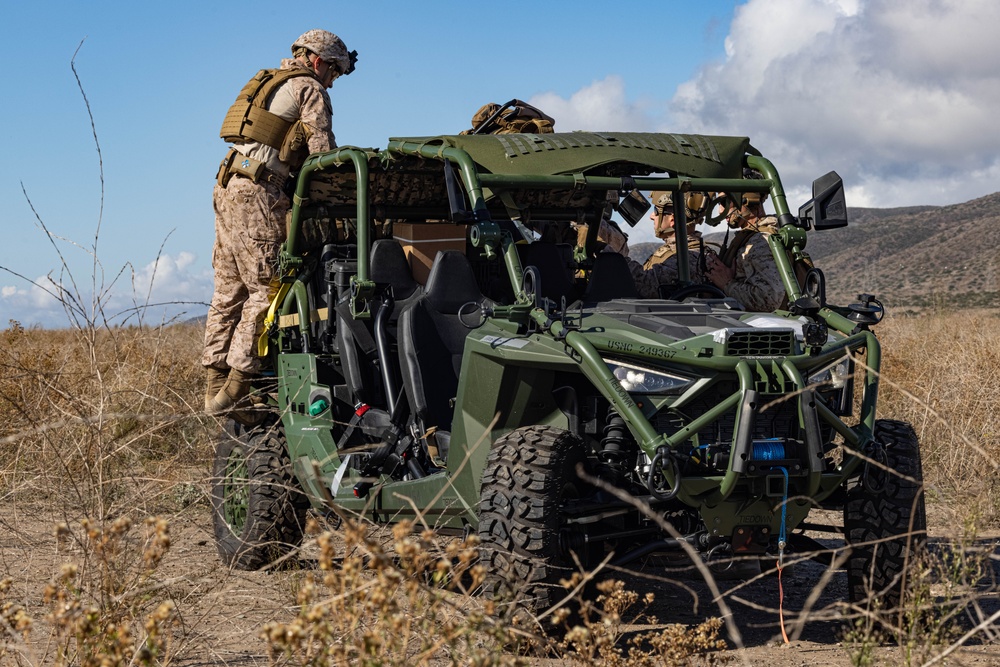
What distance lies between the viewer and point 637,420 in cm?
491

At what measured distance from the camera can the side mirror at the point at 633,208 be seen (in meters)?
6.90

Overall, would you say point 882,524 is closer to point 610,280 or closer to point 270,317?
point 610,280

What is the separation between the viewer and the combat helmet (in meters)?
8.63

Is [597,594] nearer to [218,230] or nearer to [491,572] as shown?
[491,572]

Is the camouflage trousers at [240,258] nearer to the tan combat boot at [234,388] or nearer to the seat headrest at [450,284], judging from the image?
the tan combat boot at [234,388]

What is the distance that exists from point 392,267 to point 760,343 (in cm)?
224

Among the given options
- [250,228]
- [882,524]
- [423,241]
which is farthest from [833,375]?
[250,228]

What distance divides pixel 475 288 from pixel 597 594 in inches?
71.8

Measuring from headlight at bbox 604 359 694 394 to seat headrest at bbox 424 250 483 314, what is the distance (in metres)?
1.56

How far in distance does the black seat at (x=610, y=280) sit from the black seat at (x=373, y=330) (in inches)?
35.5

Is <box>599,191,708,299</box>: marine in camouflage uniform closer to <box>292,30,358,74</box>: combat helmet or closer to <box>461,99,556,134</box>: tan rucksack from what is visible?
<box>461,99,556,134</box>: tan rucksack

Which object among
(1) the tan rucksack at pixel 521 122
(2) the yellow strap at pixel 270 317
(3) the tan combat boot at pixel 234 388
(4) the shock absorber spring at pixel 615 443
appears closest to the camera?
(4) the shock absorber spring at pixel 615 443

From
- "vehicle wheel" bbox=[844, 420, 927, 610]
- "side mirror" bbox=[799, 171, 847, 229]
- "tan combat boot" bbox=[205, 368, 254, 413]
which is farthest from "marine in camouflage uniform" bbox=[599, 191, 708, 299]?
"tan combat boot" bbox=[205, 368, 254, 413]

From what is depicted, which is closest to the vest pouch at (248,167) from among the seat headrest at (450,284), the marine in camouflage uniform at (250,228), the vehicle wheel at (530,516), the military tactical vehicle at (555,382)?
the marine in camouflage uniform at (250,228)
